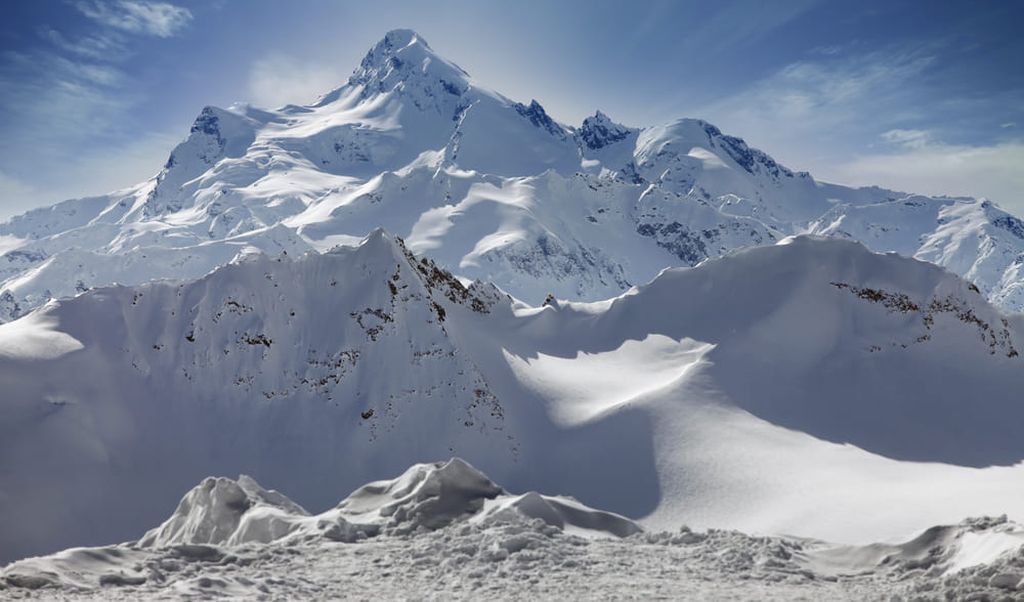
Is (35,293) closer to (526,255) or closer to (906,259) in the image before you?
(526,255)

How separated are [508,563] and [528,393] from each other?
22.1 meters

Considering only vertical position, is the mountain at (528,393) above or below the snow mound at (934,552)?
above

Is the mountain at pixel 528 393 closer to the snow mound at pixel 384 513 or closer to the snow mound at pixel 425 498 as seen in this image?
the snow mound at pixel 384 513

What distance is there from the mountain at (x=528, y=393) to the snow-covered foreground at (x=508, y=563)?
10.0 meters

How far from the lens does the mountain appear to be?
87.8 ft

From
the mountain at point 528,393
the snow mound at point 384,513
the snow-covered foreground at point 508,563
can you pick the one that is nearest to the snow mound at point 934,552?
the snow-covered foreground at point 508,563

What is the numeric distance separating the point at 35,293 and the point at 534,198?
118 m

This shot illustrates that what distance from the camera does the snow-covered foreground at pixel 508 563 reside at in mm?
11062

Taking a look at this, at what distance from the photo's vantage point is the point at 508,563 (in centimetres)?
1226

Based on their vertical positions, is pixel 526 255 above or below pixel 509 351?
above

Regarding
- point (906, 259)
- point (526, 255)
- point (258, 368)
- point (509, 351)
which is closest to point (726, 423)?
point (509, 351)

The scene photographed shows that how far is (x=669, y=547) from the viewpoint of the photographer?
45.9 ft

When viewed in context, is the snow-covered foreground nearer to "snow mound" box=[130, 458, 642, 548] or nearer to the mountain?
"snow mound" box=[130, 458, 642, 548]

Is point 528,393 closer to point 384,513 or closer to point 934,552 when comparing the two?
point 384,513
